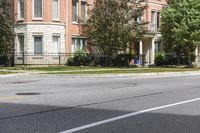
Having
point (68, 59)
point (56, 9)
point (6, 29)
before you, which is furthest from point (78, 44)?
point (6, 29)

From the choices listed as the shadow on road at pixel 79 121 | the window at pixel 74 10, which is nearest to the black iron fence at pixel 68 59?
the window at pixel 74 10

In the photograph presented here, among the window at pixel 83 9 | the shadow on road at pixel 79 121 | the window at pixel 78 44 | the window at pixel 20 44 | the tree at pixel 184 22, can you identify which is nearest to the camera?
the shadow on road at pixel 79 121

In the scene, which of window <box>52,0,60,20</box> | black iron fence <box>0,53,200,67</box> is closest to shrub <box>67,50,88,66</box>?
black iron fence <box>0,53,200,67</box>

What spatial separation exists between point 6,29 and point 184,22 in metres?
16.9

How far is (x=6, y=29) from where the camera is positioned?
1615 inches

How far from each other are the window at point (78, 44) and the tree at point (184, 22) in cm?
883

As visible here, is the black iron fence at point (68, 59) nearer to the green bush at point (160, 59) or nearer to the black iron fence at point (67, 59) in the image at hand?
the black iron fence at point (67, 59)

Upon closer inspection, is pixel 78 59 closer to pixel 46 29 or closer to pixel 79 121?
pixel 46 29

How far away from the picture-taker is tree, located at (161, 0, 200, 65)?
150 ft

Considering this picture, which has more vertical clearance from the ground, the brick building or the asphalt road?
the brick building

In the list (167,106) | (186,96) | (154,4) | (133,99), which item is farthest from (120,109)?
(154,4)

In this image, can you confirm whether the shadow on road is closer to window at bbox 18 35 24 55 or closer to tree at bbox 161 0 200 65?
window at bbox 18 35 24 55

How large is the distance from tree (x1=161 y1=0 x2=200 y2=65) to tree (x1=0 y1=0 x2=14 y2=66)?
50.9ft

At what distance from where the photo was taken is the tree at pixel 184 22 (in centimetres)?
4566
